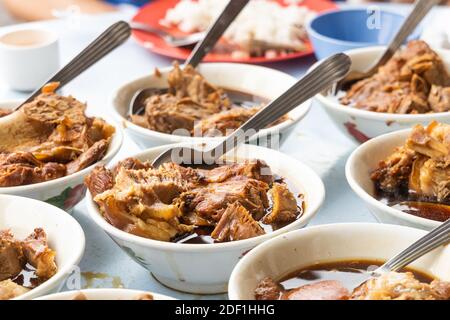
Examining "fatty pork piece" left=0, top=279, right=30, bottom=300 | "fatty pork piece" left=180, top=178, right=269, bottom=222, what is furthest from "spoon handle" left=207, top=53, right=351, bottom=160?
"fatty pork piece" left=0, top=279, right=30, bottom=300

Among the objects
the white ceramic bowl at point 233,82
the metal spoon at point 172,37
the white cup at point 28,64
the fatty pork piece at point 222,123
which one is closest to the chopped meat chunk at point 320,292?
the fatty pork piece at point 222,123

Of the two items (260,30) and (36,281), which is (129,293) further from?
(260,30)

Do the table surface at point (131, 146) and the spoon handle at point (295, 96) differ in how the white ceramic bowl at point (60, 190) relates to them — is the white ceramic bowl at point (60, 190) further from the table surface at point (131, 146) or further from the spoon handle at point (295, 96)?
→ the spoon handle at point (295, 96)

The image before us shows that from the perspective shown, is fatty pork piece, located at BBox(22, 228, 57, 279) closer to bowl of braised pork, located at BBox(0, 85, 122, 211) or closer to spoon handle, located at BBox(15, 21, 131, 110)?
bowl of braised pork, located at BBox(0, 85, 122, 211)

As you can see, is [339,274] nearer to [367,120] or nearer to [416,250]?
[416,250]

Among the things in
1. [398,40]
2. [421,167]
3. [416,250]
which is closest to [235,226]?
[416,250]
